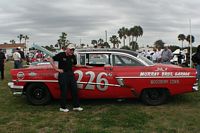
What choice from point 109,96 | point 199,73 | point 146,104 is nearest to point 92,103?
point 109,96

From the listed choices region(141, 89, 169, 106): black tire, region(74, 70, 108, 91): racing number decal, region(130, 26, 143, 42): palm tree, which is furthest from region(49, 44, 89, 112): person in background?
region(130, 26, 143, 42): palm tree

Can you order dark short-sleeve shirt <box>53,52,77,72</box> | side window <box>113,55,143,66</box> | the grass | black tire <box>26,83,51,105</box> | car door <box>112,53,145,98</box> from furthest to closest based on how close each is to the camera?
black tire <box>26,83,51,105</box>
side window <box>113,55,143,66</box>
car door <box>112,53,145,98</box>
dark short-sleeve shirt <box>53,52,77,72</box>
the grass

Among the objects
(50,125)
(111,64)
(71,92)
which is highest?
(111,64)

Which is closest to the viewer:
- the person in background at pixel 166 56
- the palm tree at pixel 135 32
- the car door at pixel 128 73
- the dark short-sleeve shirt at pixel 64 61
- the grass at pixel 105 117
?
the grass at pixel 105 117

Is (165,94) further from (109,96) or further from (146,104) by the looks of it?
(109,96)

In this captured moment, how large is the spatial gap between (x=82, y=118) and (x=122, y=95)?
1.53m

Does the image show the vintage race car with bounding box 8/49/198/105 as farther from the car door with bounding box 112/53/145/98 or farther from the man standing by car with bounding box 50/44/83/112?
the man standing by car with bounding box 50/44/83/112

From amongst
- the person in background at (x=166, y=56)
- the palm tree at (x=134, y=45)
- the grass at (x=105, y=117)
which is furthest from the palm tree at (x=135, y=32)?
the grass at (x=105, y=117)

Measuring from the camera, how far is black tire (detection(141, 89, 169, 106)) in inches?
337

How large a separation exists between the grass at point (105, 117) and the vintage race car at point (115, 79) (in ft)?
1.09

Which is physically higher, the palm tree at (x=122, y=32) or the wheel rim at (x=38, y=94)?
the palm tree at (x=122, y=32)

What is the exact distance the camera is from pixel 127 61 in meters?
8.55

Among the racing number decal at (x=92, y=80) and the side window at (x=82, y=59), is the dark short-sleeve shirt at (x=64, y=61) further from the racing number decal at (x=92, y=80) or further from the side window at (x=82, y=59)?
the side window at (x=82, y=59)

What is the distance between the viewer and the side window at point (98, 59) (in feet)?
28.1
